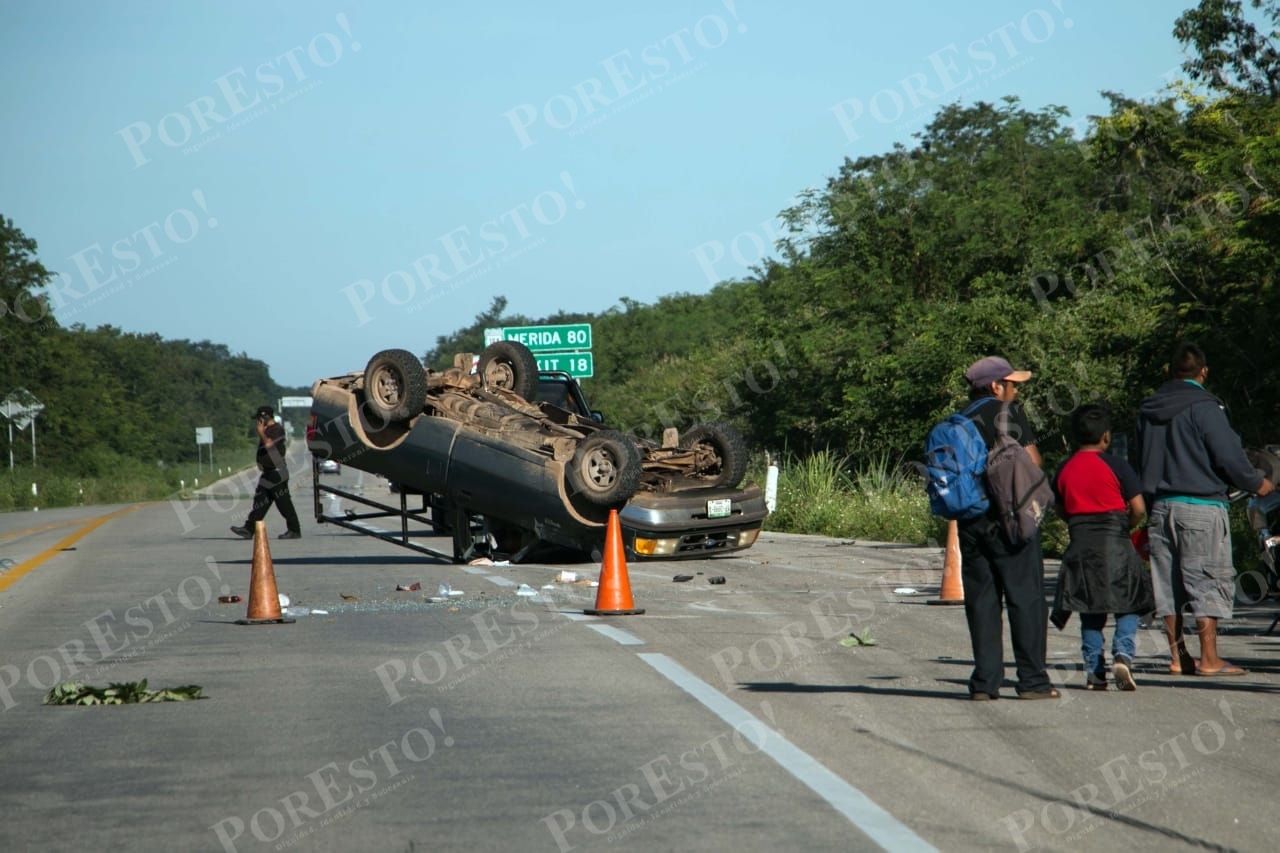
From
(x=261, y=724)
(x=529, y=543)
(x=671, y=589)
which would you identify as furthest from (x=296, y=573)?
(x=261, y=724)

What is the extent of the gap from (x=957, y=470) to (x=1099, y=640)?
1275 millimetres

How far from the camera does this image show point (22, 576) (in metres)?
17.3

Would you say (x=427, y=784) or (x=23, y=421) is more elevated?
(x=23, y=421)

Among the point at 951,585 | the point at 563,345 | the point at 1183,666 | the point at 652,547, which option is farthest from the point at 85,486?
the point at 1183,666

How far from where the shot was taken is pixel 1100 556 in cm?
796

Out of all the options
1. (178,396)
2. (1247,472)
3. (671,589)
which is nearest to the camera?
(1247,472)

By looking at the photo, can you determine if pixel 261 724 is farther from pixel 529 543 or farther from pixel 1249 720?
pixel 529 543

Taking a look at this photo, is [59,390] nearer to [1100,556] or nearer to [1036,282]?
[1036,282]

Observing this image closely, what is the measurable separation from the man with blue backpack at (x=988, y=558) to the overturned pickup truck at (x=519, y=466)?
7679mm

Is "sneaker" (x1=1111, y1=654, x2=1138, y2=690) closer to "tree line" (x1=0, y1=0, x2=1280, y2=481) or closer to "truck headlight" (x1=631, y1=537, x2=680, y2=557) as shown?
"tree line" (x1=0, y1=0, x2=1280, y2=481)

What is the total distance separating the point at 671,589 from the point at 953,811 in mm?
8794

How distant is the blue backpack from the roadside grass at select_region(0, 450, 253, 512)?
4981 cm

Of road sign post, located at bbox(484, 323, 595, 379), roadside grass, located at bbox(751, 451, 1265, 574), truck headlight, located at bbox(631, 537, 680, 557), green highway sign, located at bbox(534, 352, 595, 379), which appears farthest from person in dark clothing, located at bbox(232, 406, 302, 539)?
green highway sign, located at bbox(534, 352, 595, 379)

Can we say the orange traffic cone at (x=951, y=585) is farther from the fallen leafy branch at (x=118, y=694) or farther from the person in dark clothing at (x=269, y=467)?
the person in dark clothing at (x=269, y=467)
